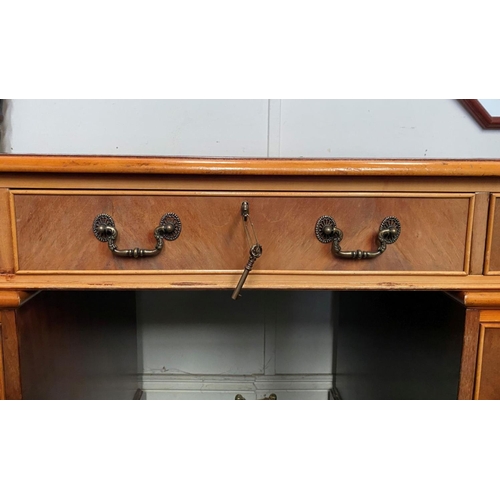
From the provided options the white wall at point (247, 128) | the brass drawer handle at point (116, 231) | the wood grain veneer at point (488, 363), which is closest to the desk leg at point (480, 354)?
the wood grain veneer at point (488, 363)

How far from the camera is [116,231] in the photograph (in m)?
0.46

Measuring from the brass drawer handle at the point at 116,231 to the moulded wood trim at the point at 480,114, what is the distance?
755mm

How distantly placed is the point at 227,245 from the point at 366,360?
43 cm

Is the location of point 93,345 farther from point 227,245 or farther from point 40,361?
point 227,245

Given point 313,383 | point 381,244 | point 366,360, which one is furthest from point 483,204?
point 313,383

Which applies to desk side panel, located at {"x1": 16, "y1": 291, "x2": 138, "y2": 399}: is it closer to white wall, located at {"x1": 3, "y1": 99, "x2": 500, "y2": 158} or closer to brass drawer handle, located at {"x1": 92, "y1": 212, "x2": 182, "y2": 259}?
brass drawer handle, located at {"x1": 92, "y1": 212, "x2": 182, "y2": 259}

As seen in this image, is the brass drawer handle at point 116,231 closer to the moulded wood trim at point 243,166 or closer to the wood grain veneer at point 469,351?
the moulded wood trim at point 243,166

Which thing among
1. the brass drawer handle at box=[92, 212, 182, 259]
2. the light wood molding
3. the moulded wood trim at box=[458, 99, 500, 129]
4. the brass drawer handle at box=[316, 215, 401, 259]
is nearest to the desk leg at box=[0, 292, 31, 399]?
the light wood molding

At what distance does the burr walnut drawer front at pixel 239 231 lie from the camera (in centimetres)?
46

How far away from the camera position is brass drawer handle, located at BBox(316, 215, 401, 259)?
0.47m

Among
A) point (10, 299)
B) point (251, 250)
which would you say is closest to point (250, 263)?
point (251, 250)

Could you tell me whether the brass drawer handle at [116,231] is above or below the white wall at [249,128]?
below

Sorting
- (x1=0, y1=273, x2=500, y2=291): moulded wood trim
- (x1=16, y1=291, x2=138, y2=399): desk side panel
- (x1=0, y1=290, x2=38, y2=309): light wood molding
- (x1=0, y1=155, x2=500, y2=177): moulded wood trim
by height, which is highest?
(x1=0, y1=155, x2=500, y2=177): moulded wood trim

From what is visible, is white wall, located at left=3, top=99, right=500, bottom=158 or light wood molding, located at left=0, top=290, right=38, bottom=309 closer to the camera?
light wood molding, located at left=0, top=290, right=38, bottom=309
